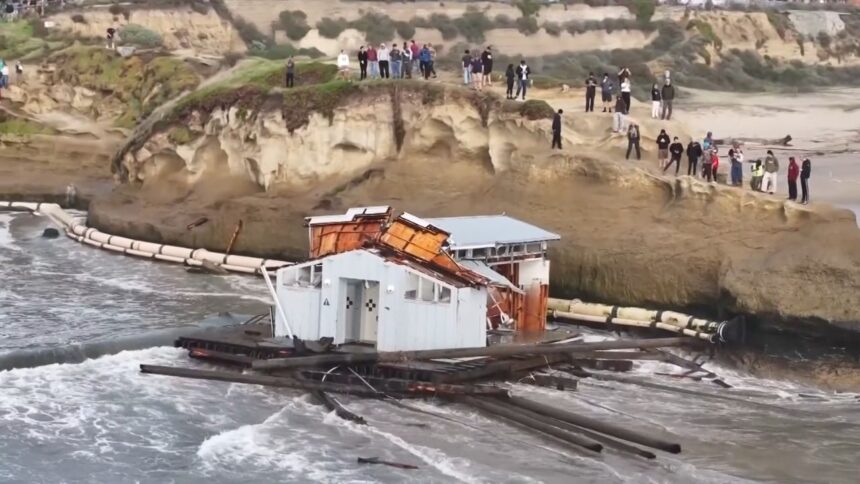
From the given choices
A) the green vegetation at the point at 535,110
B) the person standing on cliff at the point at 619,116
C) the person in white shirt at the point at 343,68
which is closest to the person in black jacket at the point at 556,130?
the green vegetation at the point at 535,110

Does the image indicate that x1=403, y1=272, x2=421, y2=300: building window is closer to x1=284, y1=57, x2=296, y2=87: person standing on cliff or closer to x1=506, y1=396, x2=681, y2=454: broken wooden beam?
x1=506, y1=396, x2=681, y2=454: broken wooden beam

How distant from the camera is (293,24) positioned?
3157 inches

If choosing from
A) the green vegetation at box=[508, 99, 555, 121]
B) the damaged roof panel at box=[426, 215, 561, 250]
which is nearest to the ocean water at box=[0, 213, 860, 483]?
the damaged roof panel at box=[426, 215, 561, 250]

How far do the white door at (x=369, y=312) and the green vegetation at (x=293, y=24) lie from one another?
53378mm

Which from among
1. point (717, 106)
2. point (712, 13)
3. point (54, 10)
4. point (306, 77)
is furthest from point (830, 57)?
point (306, 77)

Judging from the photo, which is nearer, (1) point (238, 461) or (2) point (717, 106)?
(1) point (238, 461)

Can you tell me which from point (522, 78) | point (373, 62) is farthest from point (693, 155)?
point (373, 62)

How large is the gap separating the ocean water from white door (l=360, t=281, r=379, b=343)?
2050 mm

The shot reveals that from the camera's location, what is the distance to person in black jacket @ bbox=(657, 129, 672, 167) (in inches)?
1394

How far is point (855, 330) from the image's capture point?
29.1 m

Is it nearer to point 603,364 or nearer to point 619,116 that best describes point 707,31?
point 619,116

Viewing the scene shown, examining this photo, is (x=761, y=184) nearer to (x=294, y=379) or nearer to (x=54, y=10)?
(x=294, y=379)

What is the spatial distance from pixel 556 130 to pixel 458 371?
38.3ft

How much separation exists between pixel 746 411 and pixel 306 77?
2165 centimetres
